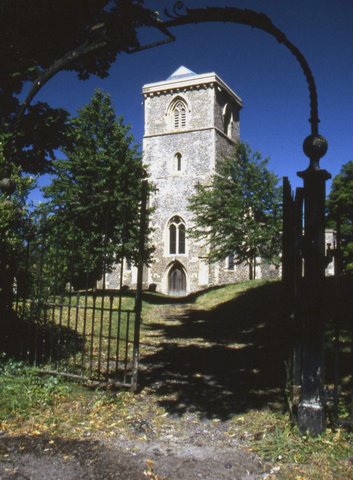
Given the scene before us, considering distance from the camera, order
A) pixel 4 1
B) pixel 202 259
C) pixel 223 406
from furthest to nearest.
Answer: pixel 202 259
pixel 4 1
pixel 223 406

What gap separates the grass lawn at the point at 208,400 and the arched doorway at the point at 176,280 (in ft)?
59.6

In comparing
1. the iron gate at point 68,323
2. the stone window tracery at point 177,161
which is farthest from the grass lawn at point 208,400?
the stone window tracery at point 177,161

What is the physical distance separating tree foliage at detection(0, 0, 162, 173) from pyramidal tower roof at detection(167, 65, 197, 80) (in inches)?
980

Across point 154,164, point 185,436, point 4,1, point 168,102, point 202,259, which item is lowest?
point 185,436

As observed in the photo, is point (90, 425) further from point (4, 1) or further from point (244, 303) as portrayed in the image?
point (244, 303)

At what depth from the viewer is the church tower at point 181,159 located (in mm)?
26531

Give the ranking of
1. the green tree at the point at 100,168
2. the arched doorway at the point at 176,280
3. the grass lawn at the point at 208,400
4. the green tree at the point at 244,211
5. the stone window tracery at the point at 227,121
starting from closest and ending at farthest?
the grass lawn at the point at 208,400 < the green tree at the point at 100,168 < the green tree at the point at 244,211 < the arched doorway at the point at 176,280 < the stone window tracery at the point at 227,121

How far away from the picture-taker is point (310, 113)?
4184mm

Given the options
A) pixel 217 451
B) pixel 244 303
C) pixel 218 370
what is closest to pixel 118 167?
pixel 244 303

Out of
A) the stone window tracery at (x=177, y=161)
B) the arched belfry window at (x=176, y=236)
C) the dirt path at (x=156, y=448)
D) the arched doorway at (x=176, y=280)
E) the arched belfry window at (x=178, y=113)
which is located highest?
the arched belfry window at (x=178, y=113)

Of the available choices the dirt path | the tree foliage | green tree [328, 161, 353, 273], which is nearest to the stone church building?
green tree [328, 161, 353, 273]

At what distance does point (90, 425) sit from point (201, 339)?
5.30m

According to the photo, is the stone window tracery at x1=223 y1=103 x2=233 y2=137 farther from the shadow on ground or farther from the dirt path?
the dirt path

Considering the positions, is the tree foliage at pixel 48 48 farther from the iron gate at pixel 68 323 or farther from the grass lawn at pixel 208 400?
the grass lawn at pixel 208 400
